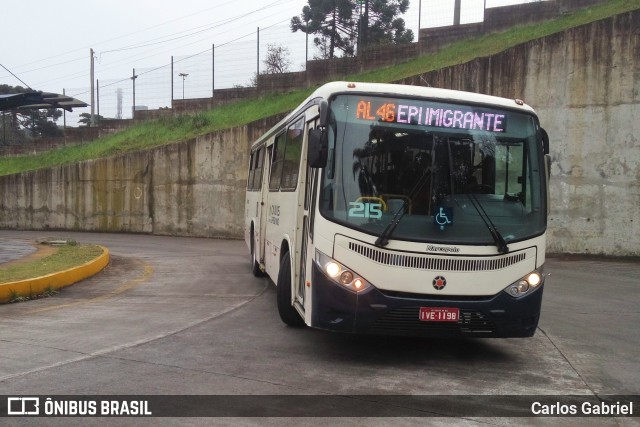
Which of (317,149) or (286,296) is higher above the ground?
(317,149)

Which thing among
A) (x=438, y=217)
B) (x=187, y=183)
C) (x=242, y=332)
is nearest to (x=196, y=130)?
(x=187, y=183)

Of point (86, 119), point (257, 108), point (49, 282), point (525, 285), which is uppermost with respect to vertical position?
point (86, 119)

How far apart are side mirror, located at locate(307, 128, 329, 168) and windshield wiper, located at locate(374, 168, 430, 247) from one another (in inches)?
34.7

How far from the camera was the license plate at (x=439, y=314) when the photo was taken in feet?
19.0

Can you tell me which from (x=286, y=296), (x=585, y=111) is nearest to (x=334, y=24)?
(x=585, y=111)

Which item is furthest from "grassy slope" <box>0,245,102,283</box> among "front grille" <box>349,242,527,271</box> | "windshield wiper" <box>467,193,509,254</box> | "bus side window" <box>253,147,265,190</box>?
"windshield wiper" <box>467,193,509,254</box>

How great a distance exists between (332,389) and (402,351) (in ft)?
5.68

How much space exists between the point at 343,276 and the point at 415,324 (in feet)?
2.77

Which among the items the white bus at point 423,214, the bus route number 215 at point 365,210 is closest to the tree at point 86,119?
the white bus at point 423,214

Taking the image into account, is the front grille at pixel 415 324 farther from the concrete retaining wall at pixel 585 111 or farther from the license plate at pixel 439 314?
the concrete retaining wall at pixel 585 111

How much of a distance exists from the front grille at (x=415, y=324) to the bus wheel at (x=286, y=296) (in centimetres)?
188

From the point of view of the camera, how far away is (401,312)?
19.0ft

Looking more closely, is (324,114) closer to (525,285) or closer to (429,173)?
(429,173)

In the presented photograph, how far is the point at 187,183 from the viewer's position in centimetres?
2295
